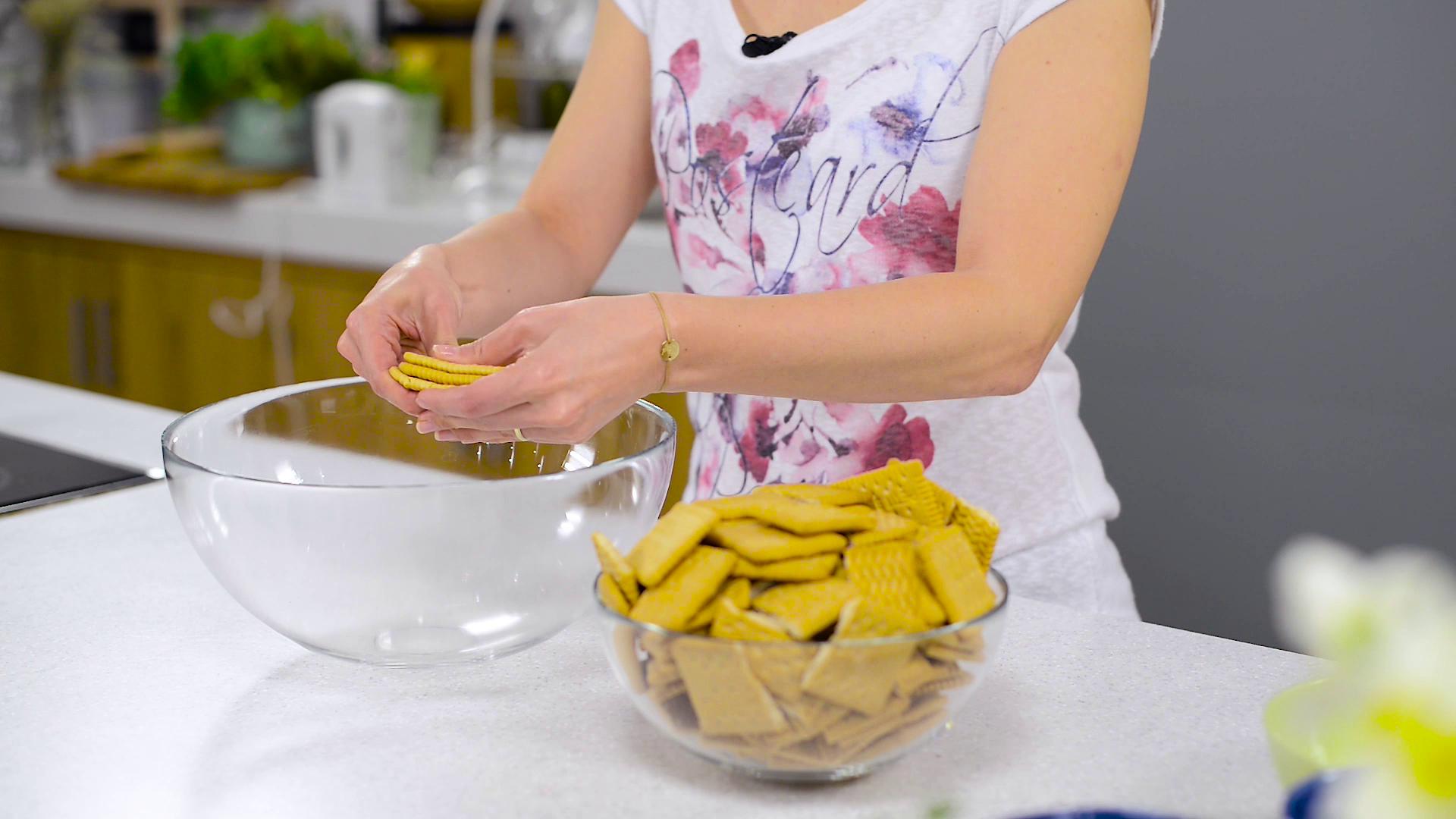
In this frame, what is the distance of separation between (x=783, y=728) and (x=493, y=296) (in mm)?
610

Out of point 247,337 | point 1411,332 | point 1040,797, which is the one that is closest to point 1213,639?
point 1040,797

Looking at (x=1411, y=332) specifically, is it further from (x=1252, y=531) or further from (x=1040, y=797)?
(x=1040, y=797)

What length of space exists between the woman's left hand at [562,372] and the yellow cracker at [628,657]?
0.17 m

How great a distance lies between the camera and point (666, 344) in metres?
0.76

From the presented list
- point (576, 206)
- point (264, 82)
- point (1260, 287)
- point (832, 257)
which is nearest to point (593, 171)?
point (576, 206)

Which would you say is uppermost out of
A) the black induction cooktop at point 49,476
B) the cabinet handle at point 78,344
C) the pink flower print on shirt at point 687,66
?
the pink flower print on shirt at point 687,66

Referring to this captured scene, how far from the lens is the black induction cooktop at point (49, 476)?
3.50ft

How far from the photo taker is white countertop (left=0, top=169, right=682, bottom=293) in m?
2.07

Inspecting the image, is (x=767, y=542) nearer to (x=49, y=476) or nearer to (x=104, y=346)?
(x=49, y=476)

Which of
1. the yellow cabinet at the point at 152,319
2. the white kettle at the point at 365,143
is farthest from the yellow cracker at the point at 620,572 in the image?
the white kettle at the point at 365,143

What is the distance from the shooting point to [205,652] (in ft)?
2.56

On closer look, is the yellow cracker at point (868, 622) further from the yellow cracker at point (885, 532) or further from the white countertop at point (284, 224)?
the white countertop at point (284, 224)

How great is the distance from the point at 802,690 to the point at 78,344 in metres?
2.79

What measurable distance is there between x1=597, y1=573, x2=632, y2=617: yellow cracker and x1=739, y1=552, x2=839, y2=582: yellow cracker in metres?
0.05
